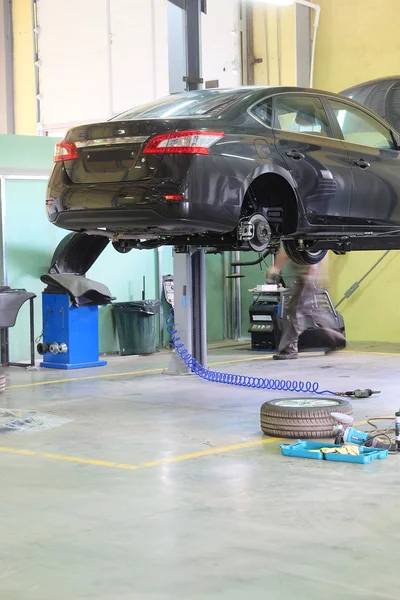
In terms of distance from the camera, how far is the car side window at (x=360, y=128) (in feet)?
26.5

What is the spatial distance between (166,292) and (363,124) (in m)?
5.46

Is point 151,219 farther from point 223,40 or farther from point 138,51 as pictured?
point 138,51

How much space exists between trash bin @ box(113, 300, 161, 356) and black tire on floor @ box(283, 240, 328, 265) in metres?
3.30

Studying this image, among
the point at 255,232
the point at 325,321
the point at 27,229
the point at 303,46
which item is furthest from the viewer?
the point at 303,46

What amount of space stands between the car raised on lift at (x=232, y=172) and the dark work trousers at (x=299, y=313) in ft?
9.76

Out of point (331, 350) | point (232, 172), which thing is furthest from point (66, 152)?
point (331, 350)

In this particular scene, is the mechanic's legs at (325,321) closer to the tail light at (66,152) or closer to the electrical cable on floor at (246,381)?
the electrical cable on floor at (246,381)

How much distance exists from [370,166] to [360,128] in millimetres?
407

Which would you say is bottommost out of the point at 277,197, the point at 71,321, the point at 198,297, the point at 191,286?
the point at 71,321

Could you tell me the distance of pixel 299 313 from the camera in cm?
1168

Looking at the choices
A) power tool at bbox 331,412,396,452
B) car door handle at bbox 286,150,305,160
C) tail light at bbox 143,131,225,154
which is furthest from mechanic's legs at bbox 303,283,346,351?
power tool at bbox 331,412,396,452

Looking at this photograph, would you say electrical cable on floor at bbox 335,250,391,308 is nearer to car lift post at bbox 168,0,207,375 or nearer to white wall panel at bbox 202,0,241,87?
white wall panel at bbox 202,0,241,87

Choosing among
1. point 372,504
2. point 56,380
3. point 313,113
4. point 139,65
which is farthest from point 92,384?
point 139,65

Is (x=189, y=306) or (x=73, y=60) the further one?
(x=73, y=60)
